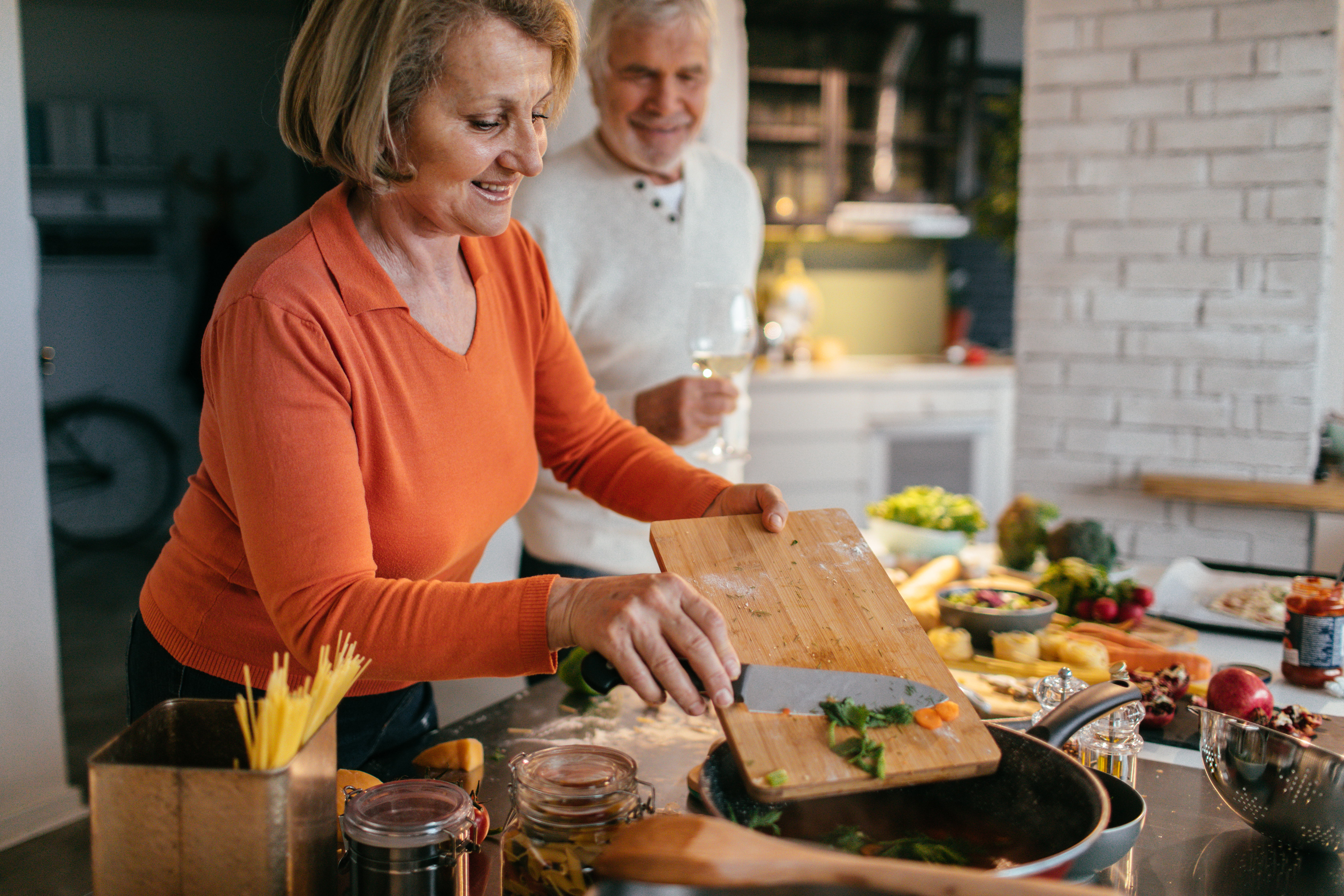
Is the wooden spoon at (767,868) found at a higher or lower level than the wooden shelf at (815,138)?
lower

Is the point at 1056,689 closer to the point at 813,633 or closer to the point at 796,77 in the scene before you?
the point at 813,633

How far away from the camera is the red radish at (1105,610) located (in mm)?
1648

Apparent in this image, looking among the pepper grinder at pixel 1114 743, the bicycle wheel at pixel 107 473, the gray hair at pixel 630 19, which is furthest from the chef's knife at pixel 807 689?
the bicycle wheel at pixel 107 473

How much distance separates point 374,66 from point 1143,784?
3.57 ft

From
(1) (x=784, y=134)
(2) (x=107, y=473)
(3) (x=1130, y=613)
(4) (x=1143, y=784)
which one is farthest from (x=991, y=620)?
(2) (x=107, y=473)

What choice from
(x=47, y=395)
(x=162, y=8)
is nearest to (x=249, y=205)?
(x=162, y=8)

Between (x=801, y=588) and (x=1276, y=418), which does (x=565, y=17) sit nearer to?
(x=801, y=588)

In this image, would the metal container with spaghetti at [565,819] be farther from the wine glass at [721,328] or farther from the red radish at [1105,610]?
the red radish at [1105,610]

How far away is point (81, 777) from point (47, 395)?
3565mm

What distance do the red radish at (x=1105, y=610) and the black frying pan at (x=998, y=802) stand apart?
0.78 m

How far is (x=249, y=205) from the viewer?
6.32 metres

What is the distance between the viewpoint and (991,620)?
4.99ft

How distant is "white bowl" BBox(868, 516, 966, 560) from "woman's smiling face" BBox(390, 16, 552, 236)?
4.14ft

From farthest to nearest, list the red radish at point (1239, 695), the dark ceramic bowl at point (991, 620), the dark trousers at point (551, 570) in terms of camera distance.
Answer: the dark trousers at point (551, 570)
the dark ceramic bowl at point (991, 620)
the red radish at point (1239, 695)
